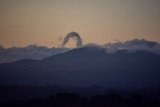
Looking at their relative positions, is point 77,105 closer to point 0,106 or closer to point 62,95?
point 62,95

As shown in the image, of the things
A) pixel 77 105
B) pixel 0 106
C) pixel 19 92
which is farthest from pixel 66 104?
pixel 19 92

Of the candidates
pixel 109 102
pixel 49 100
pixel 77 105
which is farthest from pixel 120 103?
pixel 49 100

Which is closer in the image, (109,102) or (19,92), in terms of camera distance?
(109,102)

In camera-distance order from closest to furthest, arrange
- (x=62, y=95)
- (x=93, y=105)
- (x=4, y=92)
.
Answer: (x=93, y=105)
(x=62, y=95)
(x=4, y=92)

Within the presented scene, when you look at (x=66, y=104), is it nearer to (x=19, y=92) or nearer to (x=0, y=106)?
(x=0, y=106)

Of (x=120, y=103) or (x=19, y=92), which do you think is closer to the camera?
(x=120, y=103)

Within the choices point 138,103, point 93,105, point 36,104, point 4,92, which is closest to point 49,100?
point 36,104

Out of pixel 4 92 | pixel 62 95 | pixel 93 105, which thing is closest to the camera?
pixel 93 105
